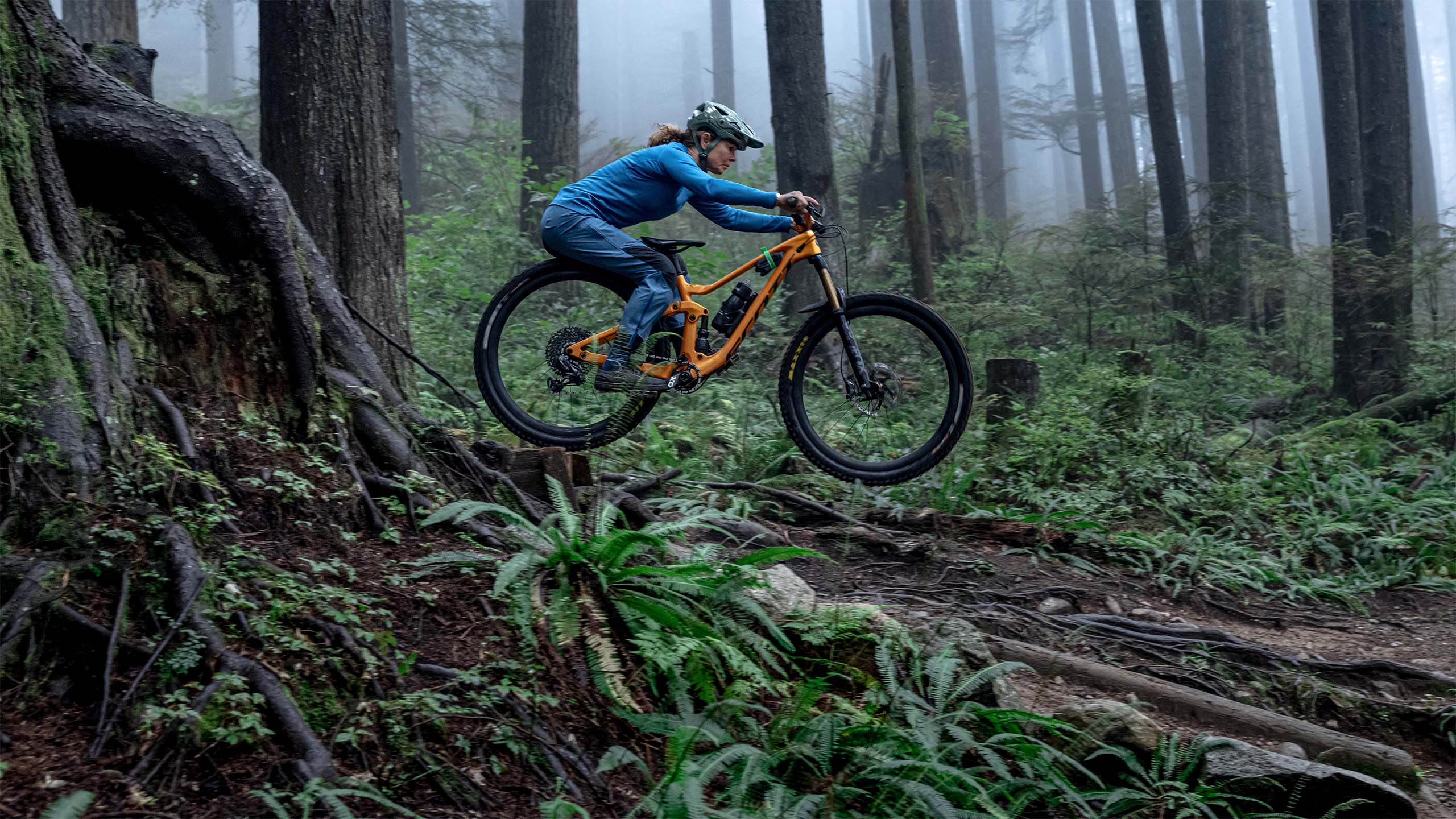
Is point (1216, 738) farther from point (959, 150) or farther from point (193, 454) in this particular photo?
point (959, 150)

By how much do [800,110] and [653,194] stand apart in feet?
23.9

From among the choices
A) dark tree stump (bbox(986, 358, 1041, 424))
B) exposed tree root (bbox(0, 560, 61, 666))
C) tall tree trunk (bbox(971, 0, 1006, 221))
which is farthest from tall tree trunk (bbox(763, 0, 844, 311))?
tall tree trunk (bbox(971, 0, 1006, 221))

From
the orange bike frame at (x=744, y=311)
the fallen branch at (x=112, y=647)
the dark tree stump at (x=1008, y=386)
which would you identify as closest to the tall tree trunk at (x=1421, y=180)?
the dark tree stump at (x=1008, y=386)

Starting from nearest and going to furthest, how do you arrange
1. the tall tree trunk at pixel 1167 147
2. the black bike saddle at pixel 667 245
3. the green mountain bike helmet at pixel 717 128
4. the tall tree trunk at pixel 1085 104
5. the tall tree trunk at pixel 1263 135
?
1. the green mountain bike helmet at pixel 717 128
2. the black bike saddle at pixel 667 245
3. the tall tree trunk at pixel 1167 147
4. the tall tree trunk at pixel 1263 135
5. the tall tree trunk at pixel 1085 104

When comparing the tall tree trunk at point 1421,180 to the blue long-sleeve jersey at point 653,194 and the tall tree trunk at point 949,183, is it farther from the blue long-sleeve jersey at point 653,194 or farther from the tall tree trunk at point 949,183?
the blue long-sleeve jersey at point 653,194

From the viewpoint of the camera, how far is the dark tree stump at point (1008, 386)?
8516 millimetres

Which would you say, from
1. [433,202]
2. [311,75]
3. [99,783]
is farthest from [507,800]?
[433,202]

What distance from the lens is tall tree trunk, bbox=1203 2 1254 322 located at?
13.8 metres

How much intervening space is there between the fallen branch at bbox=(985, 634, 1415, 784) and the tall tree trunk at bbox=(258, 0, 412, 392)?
352cm

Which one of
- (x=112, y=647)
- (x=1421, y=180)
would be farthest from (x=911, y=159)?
(x=1421, y=180)

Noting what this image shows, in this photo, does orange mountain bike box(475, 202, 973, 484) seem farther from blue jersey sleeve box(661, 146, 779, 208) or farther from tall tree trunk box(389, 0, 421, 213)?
tall tree trunk box(389, 0, 421, 213)

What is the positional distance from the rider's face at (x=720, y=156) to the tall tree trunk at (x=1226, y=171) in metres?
10.8

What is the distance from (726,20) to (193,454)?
44892 millimetres

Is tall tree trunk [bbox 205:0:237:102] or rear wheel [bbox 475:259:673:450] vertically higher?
tall tree trunk [bbox 205:0:237:102]
